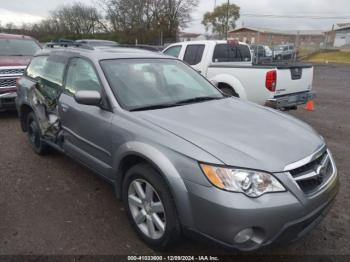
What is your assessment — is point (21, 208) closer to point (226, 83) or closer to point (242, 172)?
point (242, 172)

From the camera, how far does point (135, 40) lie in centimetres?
3844

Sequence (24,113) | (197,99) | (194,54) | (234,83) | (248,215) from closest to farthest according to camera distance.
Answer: (248,215)
(197,99)
(24,113)
(234,83)
(194,54)

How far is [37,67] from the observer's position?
4863mm

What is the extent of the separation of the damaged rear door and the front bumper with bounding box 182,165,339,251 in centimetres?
121

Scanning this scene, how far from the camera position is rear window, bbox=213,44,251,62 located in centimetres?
793

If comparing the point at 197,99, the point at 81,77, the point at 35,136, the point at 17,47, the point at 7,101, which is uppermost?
the point at 17,47

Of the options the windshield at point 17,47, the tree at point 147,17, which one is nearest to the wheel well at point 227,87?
the windshield at point 17,47

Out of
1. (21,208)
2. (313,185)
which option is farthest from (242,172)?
(21,208)

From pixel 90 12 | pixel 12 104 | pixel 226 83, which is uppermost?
pixel 90 12

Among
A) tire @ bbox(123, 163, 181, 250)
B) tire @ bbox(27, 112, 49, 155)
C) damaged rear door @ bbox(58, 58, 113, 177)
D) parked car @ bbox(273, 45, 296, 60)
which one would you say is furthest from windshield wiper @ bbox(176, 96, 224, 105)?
parked car @ bbox(273, 45, 296, 60)

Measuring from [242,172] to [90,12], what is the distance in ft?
A: 177

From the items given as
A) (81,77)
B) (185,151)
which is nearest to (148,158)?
(185,151)

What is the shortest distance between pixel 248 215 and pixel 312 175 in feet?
2.25

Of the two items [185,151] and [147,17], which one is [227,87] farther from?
[147,17]
